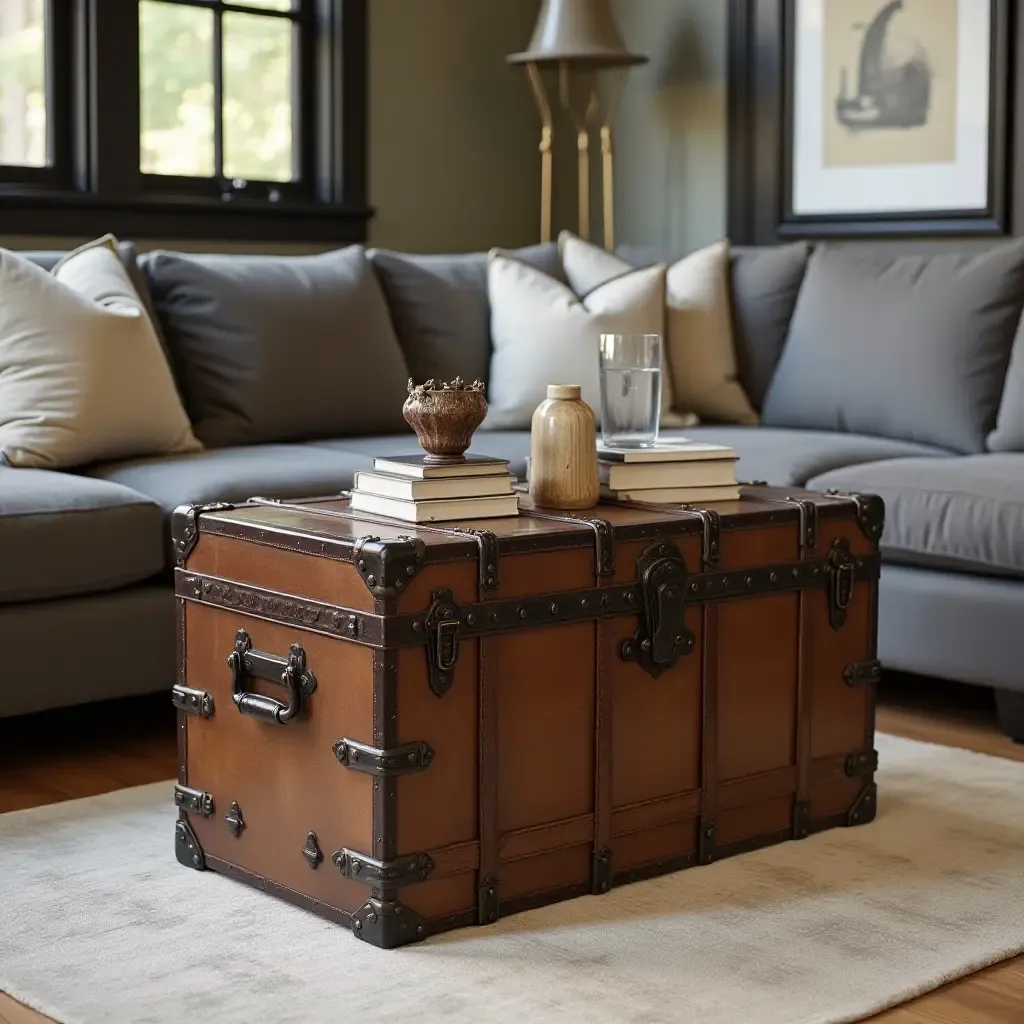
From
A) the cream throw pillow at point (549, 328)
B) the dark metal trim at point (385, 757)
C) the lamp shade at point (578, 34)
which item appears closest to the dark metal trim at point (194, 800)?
the dark metal trim at point (385, 757)

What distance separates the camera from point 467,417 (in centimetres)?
236

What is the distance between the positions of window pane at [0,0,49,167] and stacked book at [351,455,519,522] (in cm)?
250

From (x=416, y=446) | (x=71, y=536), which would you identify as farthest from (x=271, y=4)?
(x=71, y=536)

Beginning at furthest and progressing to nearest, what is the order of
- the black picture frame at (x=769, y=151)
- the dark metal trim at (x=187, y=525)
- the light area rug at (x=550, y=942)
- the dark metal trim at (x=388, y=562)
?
the black picture frame at (x=769, y=151), the dark metal trim at (x=187, y=525), the dark metal trim at (x=388, y=562), the light area rug at (x=550, y=942)

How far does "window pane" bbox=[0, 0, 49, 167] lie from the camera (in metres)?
4.41

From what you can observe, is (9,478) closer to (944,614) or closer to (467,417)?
(467,417)

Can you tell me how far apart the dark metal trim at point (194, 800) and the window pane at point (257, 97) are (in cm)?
289

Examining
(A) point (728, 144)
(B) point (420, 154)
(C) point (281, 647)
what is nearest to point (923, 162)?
(A) point (728, 144)

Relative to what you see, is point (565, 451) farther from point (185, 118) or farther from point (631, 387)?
point (185, 118)

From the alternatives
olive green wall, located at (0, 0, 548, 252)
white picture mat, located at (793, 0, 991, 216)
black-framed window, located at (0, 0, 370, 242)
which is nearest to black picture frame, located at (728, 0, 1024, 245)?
white picture mat, located at (793, 0, 991, 216)

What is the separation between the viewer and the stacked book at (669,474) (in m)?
2.57

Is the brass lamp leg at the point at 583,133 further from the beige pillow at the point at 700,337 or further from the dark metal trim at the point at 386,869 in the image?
the dark metal trim at the point at 386,869

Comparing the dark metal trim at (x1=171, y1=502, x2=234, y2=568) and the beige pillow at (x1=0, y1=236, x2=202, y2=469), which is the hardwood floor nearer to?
the beige pillow at (x1=0, y1=236, x2=202, y2=469)

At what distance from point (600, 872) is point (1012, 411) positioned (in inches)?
75.8
